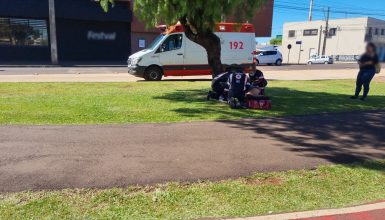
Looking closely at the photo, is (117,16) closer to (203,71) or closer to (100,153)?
(203,71)

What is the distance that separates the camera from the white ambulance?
15255 mm

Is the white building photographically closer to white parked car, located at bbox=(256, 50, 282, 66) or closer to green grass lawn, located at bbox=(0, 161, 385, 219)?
white parked car, located at bbox=(256, 50, 282, 66)

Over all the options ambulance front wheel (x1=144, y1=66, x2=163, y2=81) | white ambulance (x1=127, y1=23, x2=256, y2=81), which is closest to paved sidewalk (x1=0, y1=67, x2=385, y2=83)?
ambulance front wheel (x1=144, y1=66, x2=163, y2=81)

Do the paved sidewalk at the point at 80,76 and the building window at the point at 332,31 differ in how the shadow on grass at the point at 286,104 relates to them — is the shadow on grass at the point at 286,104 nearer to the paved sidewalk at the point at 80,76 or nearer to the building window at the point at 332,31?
the paved sidewalk at the point at 80,76

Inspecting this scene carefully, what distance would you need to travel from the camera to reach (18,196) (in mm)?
3564

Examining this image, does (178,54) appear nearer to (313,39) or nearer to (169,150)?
(169,150)

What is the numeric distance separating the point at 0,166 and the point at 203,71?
41.8 feet

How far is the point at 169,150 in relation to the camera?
5102mm

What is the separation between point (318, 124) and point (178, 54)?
9.71 metres

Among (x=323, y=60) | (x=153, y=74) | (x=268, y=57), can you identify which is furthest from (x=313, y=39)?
(x=153, y=74)

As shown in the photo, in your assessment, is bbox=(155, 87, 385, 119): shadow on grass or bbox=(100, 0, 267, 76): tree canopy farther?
bbox=(100, 0, 267, 76): tree canopy

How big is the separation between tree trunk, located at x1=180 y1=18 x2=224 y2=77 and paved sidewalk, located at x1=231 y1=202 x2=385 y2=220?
668cm

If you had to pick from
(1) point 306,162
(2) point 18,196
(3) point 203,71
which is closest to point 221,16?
(1) point 306,162

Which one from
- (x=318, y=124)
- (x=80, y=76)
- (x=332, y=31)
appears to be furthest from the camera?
(x=332, y=31)
